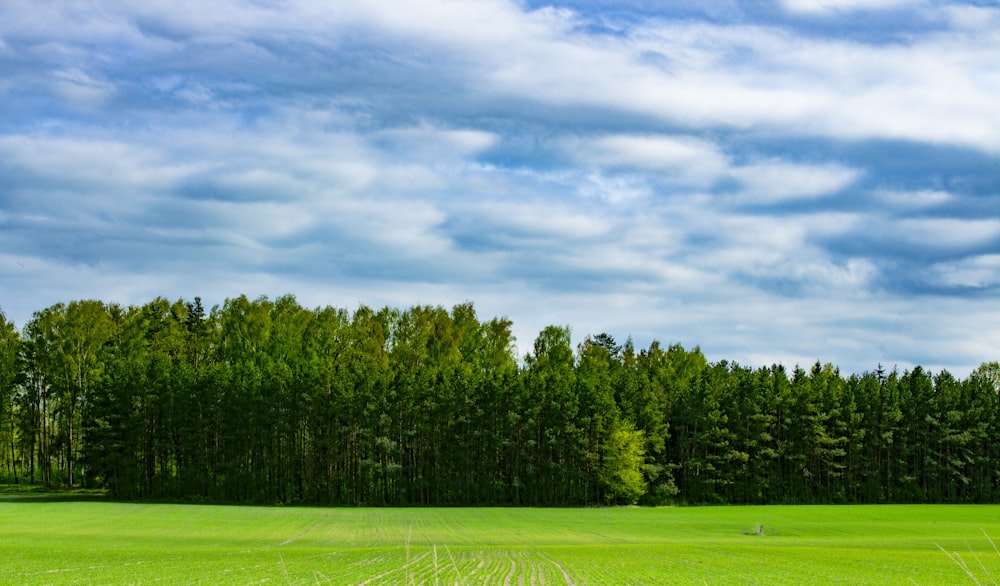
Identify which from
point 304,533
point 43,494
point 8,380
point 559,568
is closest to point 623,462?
point 304,533

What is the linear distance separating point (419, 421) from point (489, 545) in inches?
2118

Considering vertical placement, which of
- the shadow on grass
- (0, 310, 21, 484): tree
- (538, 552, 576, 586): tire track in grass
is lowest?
→ the shadow on grass

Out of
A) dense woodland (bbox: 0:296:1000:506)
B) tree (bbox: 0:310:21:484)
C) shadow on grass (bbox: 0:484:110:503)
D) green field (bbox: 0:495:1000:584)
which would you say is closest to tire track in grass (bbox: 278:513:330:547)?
green field (bbox: 0:495:1000:584)

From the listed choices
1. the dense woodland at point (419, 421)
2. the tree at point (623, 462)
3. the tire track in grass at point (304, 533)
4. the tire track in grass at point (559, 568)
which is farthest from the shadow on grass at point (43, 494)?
the tire track in grass at point (559, 568)

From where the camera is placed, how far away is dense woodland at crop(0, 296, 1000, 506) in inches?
3947

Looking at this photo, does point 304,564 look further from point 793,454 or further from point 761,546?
point 793,454

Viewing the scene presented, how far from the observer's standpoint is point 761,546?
47625mm

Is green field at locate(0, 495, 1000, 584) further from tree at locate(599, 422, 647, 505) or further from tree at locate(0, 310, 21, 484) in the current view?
tree at locate(0, 310, 21, 484)

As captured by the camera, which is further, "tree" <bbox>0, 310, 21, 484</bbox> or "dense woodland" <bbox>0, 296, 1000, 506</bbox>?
"tree" <bbox>0, 310, 21, 484</bbox>

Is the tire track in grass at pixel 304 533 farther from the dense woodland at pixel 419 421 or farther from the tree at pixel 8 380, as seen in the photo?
the tree at pixel 8 380

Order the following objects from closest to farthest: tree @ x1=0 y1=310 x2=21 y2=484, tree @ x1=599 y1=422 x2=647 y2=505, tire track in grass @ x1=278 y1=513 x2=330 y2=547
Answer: tire track in grass @ x1=278 y1=513 x2=330 y2=547
tree @ x1=599 y1=422 x2=647 y2=505
tree @ x1=0 y1=310 x2=21 y2=484

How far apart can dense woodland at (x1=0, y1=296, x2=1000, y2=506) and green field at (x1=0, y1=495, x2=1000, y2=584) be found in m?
10.8

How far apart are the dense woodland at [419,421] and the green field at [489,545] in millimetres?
10835

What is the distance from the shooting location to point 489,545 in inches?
1913
